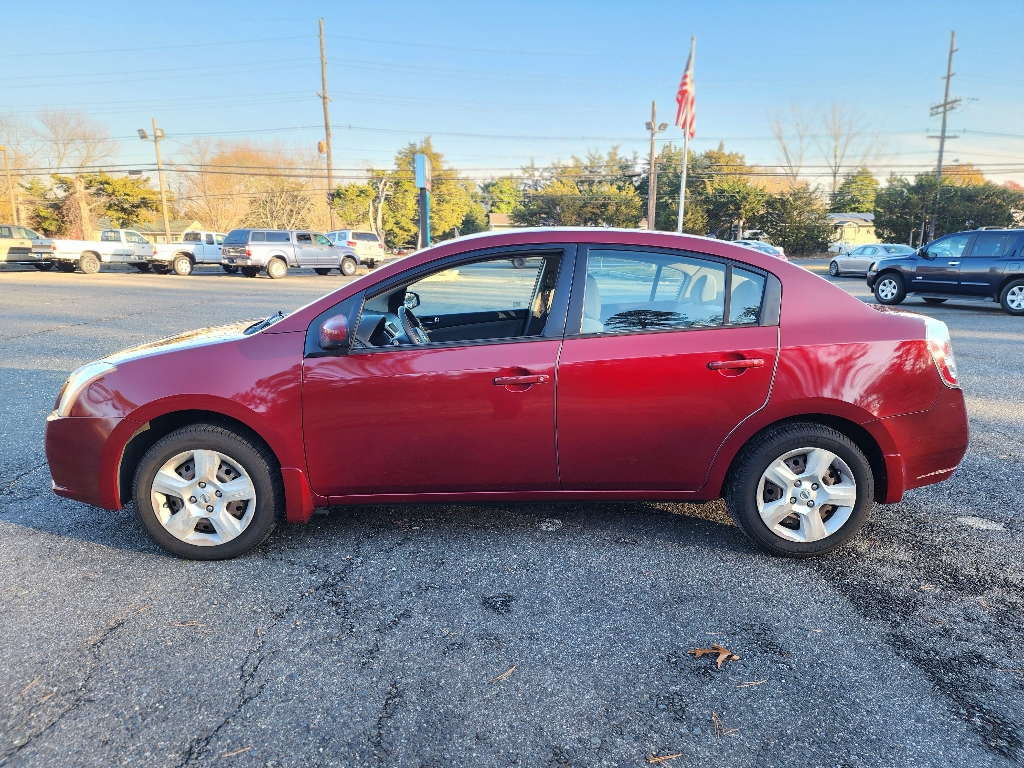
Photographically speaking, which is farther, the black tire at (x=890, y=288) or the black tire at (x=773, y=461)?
the black tire at (x=890, y=288)

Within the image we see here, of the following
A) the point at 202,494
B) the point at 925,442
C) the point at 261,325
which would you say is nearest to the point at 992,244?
the point at 925,442

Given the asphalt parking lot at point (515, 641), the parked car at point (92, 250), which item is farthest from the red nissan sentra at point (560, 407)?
the parked car at point (92, 250)

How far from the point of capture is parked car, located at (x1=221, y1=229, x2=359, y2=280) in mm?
25266

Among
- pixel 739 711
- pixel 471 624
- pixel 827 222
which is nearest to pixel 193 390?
pixel 471 624

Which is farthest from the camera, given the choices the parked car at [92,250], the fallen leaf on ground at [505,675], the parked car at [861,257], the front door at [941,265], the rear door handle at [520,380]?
the parked car at [861,257]

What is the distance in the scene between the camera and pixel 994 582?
10.3 ft

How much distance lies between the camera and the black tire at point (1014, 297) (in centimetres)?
1359

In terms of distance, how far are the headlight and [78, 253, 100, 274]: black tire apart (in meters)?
27.0

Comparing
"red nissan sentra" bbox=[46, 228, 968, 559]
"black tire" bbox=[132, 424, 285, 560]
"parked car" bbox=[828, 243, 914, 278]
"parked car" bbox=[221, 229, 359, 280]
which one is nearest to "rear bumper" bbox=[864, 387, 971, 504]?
"red nissan sentra" bbox=[46, 228, 968, 559]

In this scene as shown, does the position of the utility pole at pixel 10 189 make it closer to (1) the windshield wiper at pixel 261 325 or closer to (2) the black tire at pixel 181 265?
(2) the black tire at pixel 181 265

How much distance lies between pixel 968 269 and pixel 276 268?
2263 centimetres

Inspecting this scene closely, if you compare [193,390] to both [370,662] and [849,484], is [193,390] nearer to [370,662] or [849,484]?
[370,662]

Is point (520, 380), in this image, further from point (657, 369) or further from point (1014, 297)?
point (1014, 297)

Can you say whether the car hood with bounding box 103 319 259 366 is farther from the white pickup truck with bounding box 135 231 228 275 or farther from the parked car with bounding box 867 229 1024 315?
the white pickup truck with bounding box 135 231 228 275
